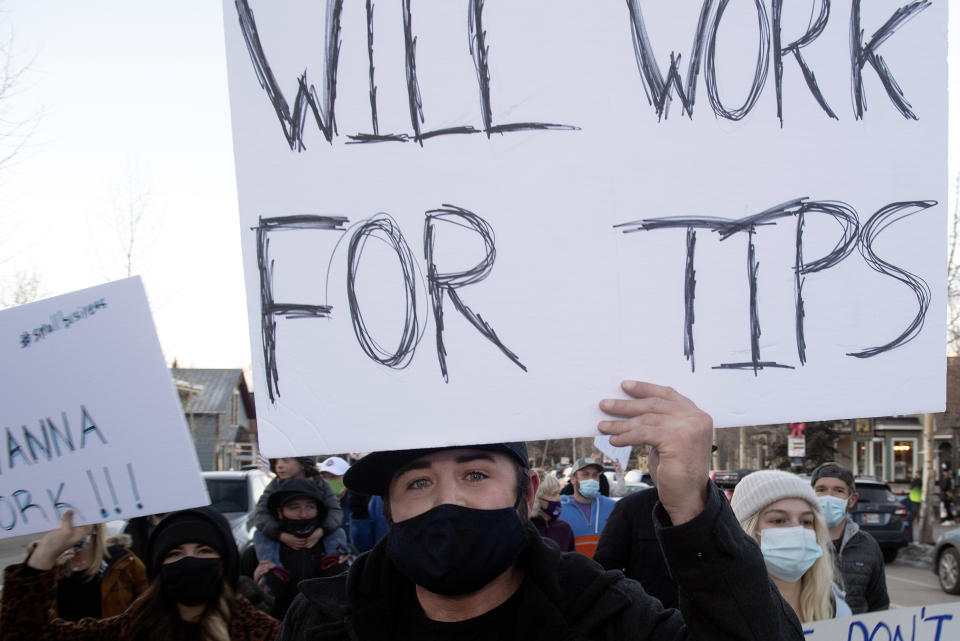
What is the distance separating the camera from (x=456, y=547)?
173cm

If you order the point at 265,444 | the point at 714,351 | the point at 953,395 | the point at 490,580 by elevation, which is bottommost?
the point at 953,395

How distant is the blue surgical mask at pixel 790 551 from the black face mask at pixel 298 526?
2835 mm

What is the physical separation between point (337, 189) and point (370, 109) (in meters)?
0.19

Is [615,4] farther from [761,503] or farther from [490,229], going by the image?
[761,503]

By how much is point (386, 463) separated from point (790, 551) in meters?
2.06

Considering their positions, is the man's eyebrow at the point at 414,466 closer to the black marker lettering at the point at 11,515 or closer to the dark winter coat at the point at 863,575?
the black marker lettering at the point at 11,515

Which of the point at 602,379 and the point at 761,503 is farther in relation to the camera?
the point at 761,503

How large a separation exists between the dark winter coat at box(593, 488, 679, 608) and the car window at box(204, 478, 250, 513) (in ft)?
20.0

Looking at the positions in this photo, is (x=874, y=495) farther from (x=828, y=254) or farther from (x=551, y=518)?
(x=828, y=254)

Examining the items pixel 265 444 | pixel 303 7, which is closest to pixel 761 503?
pixel 265 444

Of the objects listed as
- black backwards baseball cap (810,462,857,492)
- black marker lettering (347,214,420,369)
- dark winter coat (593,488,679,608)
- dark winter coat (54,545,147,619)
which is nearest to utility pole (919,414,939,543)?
black backwards baseball cap (810,462,857,492)

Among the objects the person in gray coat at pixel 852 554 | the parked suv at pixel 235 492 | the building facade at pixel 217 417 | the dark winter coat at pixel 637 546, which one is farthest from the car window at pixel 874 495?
the building facade at pixel 217 417

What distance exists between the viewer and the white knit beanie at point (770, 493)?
3391mm

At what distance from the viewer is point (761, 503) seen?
3.40 metres
